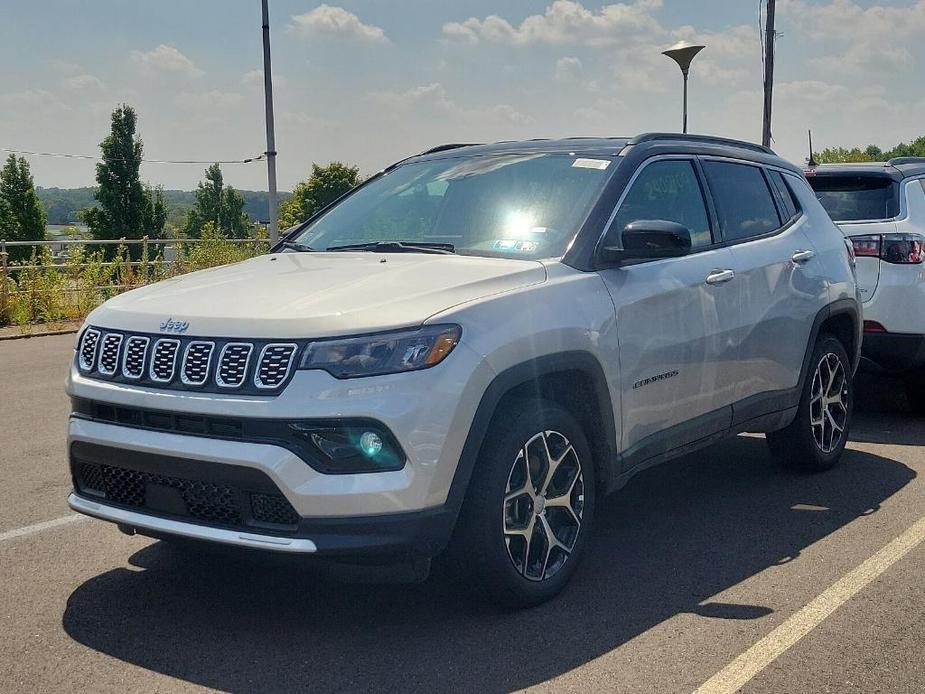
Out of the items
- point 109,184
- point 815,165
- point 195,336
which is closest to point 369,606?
point 195,336

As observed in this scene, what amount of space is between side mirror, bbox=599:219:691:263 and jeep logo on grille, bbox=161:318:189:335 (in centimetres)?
173

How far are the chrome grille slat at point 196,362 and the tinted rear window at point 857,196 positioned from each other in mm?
5431

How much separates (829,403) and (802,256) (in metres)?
0.94

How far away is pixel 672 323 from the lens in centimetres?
497

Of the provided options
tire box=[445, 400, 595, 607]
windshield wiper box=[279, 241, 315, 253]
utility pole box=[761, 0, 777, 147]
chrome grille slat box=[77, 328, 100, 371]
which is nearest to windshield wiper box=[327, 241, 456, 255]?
windshield wiper box=[279, 241, 315, 253]

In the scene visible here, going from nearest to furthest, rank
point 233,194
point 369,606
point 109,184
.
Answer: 1. point 369,606
2. point 109,184
3. point 233,194

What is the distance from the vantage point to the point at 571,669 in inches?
147

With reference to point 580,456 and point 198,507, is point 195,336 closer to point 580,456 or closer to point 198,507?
point 198,507

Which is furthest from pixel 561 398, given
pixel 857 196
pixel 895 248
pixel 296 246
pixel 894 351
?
pixel 857 196

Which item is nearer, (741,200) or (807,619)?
(807,619)

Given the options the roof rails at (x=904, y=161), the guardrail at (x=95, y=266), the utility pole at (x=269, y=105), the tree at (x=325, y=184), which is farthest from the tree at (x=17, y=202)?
the roof rails at (x=904, y=161)

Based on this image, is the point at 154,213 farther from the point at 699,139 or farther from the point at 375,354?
the point at 375,354

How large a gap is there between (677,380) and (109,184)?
235ft

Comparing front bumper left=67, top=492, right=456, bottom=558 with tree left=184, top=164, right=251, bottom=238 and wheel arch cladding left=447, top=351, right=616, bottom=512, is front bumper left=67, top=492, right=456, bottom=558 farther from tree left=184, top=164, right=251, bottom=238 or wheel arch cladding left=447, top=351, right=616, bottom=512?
tree left=184, top=164, right=251, bottom=238
